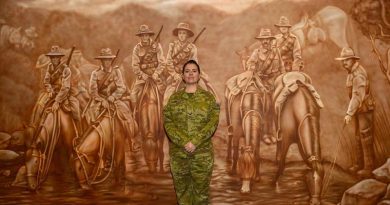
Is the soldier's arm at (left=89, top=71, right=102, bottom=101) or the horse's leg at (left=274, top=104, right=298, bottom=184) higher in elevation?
the soldier's arm at (left=89, top=71, right=102, bottom=101)

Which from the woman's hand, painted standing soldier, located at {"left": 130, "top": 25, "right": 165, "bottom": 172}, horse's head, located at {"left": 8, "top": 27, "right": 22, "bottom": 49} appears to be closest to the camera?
the woman's hand

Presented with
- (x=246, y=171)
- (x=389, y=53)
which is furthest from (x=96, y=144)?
(x=389, y=53)

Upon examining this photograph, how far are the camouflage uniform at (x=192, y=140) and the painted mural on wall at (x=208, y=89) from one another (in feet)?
2.94

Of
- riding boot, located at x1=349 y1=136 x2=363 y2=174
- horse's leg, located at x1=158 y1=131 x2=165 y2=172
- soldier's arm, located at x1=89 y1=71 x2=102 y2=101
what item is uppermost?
soldier's arm, located at x1=89 y1=71 x2=102 y2=101

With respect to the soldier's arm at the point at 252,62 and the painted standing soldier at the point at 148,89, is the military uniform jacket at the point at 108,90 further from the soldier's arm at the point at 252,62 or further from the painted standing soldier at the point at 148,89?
the soldier's arm at the point at 252,62

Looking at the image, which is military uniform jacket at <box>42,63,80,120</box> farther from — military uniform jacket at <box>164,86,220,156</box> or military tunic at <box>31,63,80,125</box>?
military uniform jacket at <box>164,86,220,156</box>

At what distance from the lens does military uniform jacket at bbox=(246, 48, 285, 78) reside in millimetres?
4773

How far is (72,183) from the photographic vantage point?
187 inches

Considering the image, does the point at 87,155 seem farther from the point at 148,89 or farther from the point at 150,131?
the point at 148,89

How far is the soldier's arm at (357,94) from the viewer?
186 inches

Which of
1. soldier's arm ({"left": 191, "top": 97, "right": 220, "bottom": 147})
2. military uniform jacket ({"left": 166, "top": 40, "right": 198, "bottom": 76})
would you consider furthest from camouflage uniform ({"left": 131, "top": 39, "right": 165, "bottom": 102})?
soldier's arm ({"left": 191, "top": 97, "right": 220, "bottom": 147})

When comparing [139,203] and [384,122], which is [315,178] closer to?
[384,122]

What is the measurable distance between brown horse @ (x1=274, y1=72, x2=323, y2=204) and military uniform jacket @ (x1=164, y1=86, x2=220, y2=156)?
1.26 meters

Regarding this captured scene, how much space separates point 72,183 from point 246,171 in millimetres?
2133
